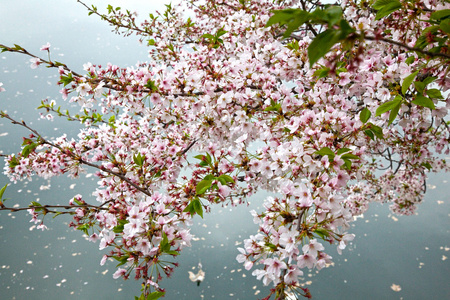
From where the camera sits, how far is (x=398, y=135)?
7.87 ft

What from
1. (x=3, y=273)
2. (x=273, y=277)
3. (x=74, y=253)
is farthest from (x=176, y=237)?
(x=3, y=273)

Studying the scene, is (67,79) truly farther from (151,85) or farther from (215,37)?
(215,37)

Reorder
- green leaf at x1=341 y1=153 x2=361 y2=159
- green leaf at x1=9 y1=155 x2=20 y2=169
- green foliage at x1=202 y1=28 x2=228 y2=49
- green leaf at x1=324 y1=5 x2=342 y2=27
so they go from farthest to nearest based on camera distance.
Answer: green leaf at x1=9 y1=155 x2=20 y2=169 < green foliage at x1=202 y1=28 x2=228 y2=49 < green leaf at x1=341 y1=153 x2=361 y2=159 < green leaf at x1=324 y1=5 x2=342 y2=27

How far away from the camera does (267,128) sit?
1467 mm

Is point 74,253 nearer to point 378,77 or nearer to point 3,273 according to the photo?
point 3,273

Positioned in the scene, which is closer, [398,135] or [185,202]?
[185,202]

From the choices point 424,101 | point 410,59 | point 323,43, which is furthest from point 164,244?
point 410,59

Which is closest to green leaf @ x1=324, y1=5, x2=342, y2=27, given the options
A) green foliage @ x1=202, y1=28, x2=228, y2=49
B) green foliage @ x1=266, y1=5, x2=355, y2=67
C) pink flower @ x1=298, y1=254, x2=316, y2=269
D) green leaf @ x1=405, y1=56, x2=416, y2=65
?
green foliage @ x1=266, y1=5, x2=355, y2=67

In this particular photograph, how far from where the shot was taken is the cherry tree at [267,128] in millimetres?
927

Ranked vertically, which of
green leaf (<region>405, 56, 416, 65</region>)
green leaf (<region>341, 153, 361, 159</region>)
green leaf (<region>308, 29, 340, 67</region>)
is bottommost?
green leaf (<region>308, 29, 340, 67</region>)

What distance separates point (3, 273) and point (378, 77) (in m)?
5.65

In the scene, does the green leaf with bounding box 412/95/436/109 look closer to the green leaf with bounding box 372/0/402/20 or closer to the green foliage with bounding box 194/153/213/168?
the green leaf with bounding box 372/0/402/20

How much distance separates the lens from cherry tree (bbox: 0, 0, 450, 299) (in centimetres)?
93

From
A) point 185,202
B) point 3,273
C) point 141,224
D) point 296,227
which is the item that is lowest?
point 296,227
